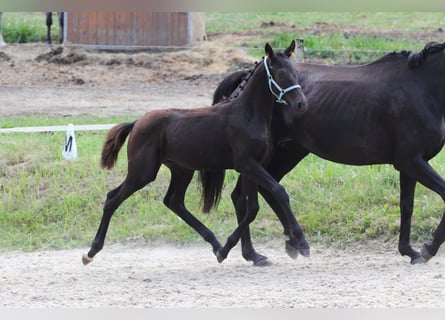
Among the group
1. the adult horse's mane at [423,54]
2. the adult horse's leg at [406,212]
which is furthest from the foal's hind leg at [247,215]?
the adult horse's mane at [423,54]

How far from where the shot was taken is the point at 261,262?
6.37 metres

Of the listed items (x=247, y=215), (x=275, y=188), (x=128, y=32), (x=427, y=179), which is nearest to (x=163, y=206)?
(x=247, y=215)

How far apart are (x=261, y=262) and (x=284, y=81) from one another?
1.66 meters

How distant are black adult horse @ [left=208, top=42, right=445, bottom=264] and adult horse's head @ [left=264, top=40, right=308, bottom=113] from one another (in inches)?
32.7

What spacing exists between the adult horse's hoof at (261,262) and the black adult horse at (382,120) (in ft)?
0.05

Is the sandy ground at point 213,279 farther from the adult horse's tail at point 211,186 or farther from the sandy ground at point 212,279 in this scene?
the adult horse's tail at point 211,186

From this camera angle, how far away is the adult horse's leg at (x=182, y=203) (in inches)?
245

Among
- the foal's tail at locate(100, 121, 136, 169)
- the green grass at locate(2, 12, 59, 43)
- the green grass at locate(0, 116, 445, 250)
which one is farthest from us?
the green grass at locate(2, 12, 59, 43)

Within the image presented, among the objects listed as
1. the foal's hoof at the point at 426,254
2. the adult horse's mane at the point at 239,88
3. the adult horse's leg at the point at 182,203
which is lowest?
the foal's hoof at the point at 426,254

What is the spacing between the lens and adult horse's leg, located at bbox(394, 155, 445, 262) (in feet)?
19.0

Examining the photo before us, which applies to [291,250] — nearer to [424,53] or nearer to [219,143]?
[219,143]

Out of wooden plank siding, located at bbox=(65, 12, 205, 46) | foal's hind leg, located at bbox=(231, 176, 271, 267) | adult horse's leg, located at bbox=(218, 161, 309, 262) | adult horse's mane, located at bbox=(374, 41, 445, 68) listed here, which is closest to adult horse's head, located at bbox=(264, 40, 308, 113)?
adult horse's leg, located at bbox=(218, 161, 309, 262)

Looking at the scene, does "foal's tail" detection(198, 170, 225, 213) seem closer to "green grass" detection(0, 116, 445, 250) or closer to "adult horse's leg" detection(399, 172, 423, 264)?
"green grass" detection(0, 116, 445, 250)

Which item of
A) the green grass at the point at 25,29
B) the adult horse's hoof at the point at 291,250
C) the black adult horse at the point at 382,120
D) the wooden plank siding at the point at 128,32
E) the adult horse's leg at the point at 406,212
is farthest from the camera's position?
the green grass at the point at 25,29
